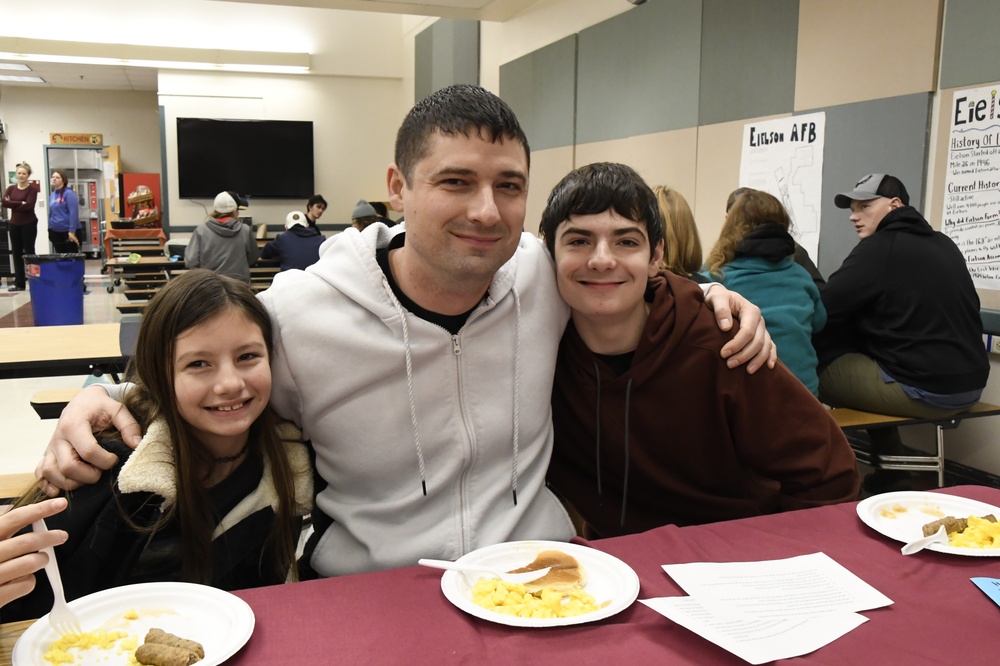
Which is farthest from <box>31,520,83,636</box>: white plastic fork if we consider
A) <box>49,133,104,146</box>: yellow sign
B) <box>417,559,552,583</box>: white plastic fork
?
<box>49,133,104,146</box>: yellow sign

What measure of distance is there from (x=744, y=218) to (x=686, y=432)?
2115mm

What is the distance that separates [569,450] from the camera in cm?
193

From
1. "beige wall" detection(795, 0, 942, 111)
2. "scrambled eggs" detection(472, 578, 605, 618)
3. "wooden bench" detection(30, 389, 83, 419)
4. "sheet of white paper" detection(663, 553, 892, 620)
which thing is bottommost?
"wooden bench" detection(30, 389, 83, 419)

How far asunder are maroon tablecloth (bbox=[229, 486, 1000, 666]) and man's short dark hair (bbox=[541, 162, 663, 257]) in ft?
2.55

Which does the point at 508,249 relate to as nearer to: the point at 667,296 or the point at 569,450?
the point at 667,296

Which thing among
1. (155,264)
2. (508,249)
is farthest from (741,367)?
(155,264)

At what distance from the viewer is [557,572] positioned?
1.22 metres

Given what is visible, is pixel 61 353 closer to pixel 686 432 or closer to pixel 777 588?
pixel 686 432

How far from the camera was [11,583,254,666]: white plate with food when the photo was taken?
0.99m

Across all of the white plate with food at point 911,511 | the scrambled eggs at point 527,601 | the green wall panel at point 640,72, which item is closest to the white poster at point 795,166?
the green wall panel at point 640,72

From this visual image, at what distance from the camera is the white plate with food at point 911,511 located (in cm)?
139

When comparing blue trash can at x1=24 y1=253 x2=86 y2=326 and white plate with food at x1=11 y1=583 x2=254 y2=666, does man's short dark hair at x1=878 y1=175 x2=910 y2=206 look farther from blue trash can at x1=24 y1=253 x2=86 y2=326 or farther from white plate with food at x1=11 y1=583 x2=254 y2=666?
blue trash can at x1=24 y1=253 x2=86 y2=326

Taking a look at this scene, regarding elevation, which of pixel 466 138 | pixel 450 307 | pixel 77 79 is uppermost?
pixel 77 79

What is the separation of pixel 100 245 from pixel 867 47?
662 inches
